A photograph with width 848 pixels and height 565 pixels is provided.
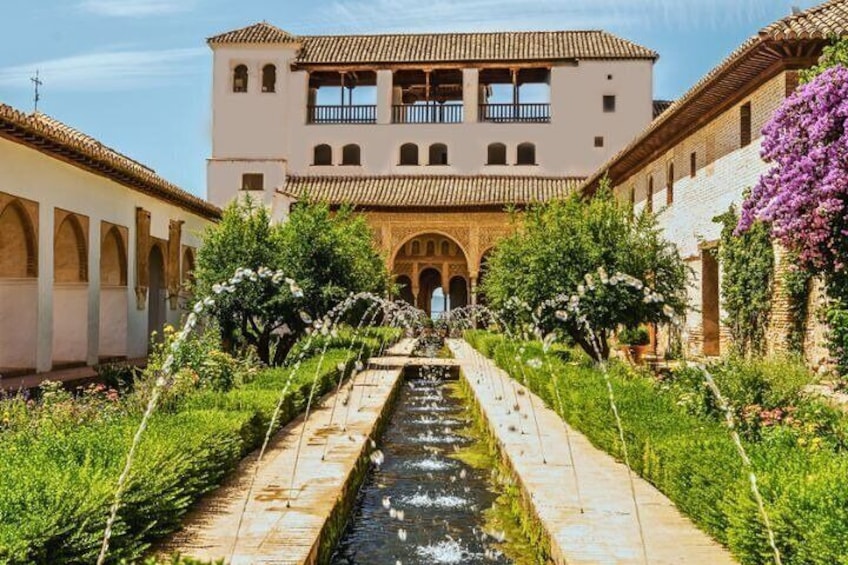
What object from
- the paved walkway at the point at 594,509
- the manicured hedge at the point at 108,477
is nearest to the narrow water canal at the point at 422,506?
the paved walkway at the point at 594,509

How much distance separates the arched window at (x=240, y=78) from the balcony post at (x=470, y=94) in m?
8.55

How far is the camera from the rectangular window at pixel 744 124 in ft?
49.6

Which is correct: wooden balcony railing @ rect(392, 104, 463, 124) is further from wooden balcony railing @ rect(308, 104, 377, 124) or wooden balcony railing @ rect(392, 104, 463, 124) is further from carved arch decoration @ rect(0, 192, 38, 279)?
carved arch decoration @ rect(0, 192, 38, 279)

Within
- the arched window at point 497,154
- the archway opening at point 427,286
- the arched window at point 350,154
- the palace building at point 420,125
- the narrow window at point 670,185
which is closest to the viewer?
the narrow window at point 670,185

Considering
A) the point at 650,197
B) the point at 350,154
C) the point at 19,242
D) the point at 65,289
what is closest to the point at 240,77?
the point at 350,154

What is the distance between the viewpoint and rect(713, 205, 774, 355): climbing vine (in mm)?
14195

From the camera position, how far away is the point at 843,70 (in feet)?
33.3

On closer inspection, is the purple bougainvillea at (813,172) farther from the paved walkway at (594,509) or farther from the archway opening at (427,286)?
the archway opening at (427,286)

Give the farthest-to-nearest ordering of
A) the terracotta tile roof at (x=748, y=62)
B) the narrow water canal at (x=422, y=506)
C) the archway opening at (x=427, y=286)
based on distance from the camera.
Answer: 1. the archway opening at (x=427, y=286)
2. the terracotta tile roof at (x=748, y=62)
3. the narrow water canal at (x=422, y=506)

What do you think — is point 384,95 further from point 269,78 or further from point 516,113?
point 516,113

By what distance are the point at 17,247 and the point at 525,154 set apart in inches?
956

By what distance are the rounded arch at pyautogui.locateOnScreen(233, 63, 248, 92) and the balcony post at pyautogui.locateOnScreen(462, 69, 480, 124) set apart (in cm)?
854

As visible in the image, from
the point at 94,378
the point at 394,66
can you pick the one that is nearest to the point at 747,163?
the point at 94,378

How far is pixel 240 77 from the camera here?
36.2 m
